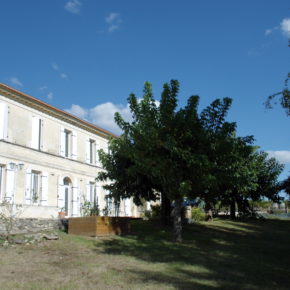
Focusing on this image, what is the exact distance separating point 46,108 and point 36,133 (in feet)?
5.16

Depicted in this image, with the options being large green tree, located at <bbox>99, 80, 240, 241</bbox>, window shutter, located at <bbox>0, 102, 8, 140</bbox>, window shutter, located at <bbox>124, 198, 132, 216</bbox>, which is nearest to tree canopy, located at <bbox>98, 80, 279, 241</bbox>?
large green tree, located at <bbox>99, 80, 240, 241</bbox>

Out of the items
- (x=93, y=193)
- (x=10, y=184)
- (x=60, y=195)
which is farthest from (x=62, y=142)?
(x=10, y=184)

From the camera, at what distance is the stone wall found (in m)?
14.5

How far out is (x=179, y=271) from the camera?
8.98 m

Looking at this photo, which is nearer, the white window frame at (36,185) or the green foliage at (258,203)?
the white window frame at (36,185)

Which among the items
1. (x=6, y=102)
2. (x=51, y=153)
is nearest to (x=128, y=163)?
(x=51, y=153)

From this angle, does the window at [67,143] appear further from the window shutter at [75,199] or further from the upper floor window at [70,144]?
A: the window shutter at [75,199]

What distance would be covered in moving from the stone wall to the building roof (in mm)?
4484

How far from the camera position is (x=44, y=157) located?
1967 centimetres

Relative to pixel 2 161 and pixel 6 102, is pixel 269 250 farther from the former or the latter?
pixel 6 102

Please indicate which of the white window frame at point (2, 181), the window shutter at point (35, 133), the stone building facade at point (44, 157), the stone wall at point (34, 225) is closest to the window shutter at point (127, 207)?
the stone building facade at point (44, 157)

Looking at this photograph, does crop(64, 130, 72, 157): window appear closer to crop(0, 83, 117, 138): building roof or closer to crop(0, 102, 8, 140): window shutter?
crop(0, 83, 117, 138): building roof

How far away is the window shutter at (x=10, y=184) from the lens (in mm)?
16894

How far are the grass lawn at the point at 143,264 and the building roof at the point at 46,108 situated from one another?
238 inches
